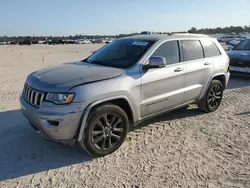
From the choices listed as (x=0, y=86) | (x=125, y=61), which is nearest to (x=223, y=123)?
(x=125, y=61)

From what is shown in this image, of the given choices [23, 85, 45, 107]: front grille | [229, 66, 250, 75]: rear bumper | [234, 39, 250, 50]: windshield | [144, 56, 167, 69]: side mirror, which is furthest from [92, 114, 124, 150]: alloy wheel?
[234, 39, 250, 50]: windshield

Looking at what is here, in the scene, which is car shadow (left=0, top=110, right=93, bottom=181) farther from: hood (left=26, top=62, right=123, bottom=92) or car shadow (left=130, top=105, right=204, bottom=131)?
car shadow (left=130, top=105, right=204, bottom=131)

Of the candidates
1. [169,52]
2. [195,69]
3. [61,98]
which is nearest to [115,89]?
[61,98]

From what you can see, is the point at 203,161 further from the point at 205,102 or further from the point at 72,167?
the point at 205,102

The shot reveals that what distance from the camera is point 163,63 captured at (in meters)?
4.23

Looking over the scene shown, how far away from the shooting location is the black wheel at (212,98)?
18.9 feet

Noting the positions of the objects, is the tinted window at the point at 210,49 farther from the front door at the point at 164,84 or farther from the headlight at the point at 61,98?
the headlight at the point at 61,98

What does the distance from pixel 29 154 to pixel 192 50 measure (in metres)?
3.66

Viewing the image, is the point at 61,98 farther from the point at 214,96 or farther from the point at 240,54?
the point at 240,54

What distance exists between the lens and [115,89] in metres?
3.85

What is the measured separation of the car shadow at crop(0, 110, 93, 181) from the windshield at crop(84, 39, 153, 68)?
160cm

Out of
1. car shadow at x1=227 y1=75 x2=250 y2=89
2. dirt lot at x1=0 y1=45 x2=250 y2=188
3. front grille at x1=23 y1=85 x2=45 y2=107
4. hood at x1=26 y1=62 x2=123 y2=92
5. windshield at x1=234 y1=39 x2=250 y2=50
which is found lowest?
dirt lot at x1=0 y1=45 x2=250 y2=188

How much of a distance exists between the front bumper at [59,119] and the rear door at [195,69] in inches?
97.3

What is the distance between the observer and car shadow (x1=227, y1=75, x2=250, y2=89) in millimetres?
8922
